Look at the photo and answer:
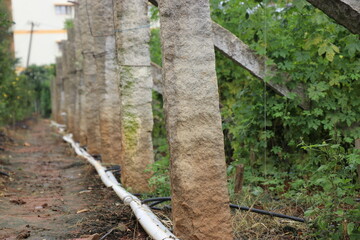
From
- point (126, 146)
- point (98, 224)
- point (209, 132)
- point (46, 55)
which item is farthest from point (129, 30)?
point (46, 55)

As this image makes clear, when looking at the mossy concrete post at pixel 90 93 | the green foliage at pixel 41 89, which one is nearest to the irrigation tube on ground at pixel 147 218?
the mossy concrete post at pixel 90 93

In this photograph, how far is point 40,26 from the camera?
44.3m

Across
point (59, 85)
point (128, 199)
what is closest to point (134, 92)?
point (128, 199)

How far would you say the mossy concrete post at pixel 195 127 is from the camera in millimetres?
4492

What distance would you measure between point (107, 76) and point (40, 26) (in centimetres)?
3539

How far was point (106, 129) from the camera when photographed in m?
11.2

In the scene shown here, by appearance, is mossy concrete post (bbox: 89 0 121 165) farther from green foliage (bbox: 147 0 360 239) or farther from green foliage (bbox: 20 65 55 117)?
green foliage (bbox: 20 65 55 117)

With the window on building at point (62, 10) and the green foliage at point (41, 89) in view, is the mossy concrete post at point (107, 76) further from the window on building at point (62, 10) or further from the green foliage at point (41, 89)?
the window on building at point (62, 10)

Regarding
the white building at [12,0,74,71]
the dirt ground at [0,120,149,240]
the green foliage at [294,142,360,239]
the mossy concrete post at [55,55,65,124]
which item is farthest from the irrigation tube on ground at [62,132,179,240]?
the white building at [12,0,74,71]

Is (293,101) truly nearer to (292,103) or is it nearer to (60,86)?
(292,103)

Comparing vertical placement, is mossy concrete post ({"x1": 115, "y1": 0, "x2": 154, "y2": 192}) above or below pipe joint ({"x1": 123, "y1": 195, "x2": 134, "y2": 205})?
above

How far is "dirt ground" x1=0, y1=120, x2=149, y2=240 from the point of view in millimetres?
5398

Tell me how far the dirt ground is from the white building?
104 feet

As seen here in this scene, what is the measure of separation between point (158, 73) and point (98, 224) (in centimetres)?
639
